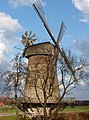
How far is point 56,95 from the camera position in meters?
31.5

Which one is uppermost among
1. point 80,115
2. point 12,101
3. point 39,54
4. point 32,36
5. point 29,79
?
point 32,36

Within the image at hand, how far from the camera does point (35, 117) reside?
30297 mm

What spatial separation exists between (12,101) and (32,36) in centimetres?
777

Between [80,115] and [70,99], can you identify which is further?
[80,115]

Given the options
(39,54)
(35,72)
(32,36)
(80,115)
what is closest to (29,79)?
(35,72)

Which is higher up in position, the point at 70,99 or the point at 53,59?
the point at 53,59

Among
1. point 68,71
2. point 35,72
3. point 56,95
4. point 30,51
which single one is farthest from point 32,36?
point 68,71

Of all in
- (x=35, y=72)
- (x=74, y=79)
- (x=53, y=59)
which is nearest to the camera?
(x=74, y=79)

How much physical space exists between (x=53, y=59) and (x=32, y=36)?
6.47m

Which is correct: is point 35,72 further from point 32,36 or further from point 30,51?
point 32,36

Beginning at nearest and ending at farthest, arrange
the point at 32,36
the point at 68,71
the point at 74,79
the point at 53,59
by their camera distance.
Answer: the point at 74,79 < the point at 68,71 < the point at 53,59 < the point at 32,36

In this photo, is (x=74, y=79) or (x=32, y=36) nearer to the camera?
(x=74, y=79)

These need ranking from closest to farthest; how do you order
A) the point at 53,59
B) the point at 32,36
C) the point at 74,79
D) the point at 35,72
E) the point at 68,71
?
1. the point at 74,79
2. the point at 68,71
3. the point at 53,59
4. the point at 35,72
5. the point at 32,36

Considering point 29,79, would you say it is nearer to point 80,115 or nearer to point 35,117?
point 35,117
